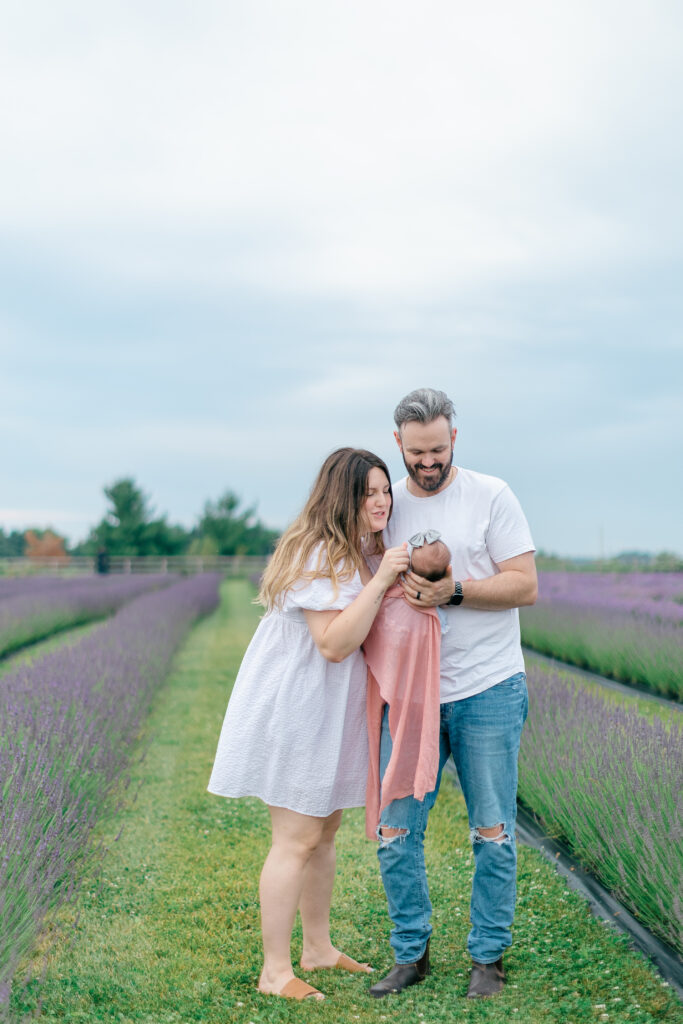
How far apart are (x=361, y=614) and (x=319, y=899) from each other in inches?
40.5

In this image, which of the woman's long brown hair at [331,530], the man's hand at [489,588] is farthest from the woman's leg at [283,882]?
the man's hand at [489,588]

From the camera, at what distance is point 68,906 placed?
141 inches

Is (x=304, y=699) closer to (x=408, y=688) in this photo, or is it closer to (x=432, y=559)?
(x=408, y=688)

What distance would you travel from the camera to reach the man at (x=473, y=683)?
8.62ft

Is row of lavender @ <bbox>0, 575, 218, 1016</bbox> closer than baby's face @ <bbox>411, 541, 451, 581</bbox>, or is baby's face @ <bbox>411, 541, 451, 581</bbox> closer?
baby's face @ <bbox>411, 541, 451, 581</bbox>

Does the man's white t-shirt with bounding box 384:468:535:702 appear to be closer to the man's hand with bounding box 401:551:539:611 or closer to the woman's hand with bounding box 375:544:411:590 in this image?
the man's hand with bounding box 401:551:539:611

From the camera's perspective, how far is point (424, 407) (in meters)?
2.58

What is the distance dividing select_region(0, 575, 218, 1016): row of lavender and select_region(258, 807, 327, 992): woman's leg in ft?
2.16

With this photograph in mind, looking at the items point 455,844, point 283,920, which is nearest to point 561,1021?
point 283,920

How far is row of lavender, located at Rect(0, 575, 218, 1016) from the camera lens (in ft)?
8.44

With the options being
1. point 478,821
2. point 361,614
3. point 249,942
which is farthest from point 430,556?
point 249,942

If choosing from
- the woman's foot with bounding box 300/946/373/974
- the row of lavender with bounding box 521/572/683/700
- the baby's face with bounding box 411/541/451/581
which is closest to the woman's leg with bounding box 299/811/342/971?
the woman's foot with bounding box 300/946/373/974

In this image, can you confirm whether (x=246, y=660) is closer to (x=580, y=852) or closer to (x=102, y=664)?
(x=580, y=852)

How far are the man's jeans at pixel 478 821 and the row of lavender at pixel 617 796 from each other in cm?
47
